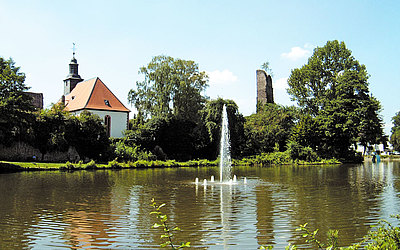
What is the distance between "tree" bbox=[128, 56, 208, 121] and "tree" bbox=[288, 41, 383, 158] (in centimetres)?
1513

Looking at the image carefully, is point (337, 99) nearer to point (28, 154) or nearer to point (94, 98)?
point (94, 98)

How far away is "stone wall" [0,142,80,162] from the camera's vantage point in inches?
1373

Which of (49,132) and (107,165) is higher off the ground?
(49,132)

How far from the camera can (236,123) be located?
49.2 m

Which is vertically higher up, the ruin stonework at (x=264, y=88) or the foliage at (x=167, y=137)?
the ruin stonework at (x=264, y=88)

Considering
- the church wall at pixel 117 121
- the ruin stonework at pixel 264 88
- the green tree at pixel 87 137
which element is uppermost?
the ruin stonework at pixel 264 88

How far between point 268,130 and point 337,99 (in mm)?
10178

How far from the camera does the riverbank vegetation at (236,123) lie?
1588 inches

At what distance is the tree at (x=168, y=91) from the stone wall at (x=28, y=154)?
12.7m

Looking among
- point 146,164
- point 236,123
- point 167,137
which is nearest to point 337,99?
point 236,123

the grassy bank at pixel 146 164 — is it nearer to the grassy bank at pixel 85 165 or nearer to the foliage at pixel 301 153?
the grassy bank at pixel 85 165

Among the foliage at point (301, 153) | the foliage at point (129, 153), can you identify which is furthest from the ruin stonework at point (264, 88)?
the foliage at point (129, 153)

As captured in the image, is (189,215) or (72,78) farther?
(72,78)

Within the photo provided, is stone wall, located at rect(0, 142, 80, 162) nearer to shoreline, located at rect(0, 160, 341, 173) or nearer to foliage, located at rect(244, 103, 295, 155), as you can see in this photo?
shoreline, located at rect(0, 160, 341, 173)
